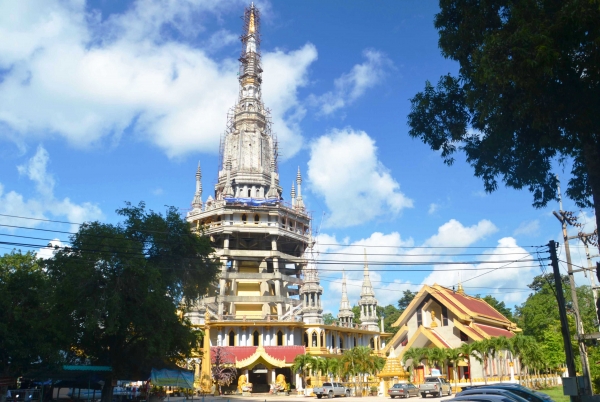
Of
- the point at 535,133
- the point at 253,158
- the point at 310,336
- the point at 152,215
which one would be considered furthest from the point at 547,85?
the point at 253,158

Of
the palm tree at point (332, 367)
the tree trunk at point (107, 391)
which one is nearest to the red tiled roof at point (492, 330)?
the palm tree at point (332, 367)

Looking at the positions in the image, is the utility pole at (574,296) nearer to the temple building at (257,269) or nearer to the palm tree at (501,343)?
the palm tree at (501,343)

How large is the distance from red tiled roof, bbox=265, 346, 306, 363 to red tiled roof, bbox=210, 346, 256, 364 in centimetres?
173

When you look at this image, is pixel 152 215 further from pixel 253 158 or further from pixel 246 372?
pixel 253 158

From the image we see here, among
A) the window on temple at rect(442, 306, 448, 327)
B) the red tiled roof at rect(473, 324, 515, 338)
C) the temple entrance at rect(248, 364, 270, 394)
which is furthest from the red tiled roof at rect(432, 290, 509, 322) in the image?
the temple entrance at rect(248, 364, 270, 394)

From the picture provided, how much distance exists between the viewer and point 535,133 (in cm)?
1814

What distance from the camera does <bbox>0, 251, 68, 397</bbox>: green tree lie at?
30.2 metres

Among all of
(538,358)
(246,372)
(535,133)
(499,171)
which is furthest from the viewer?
(246,372)

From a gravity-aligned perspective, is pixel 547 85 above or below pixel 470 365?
above

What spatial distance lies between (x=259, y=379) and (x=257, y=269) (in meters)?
13.9

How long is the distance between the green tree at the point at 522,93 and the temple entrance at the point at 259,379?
40.3 metres

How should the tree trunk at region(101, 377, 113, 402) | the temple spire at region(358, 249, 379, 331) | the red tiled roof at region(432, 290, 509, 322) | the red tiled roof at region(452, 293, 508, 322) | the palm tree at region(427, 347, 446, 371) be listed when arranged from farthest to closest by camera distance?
the temple spire at region(358, 249, 379, 331) → the red tiled roof at region(452, 293, 508, 322) → the red tiled roof at region(432, 290, 509, 322) → the palm tree at region(427, 347, 446, 371) → the tree trunk at region(101, 377, 113, 402)

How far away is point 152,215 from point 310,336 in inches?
1162

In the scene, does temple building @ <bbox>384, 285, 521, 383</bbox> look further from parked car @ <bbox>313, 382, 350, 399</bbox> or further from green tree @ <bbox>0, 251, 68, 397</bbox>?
green tree @ <bbox>0, 251, 68, 397</bbox>
